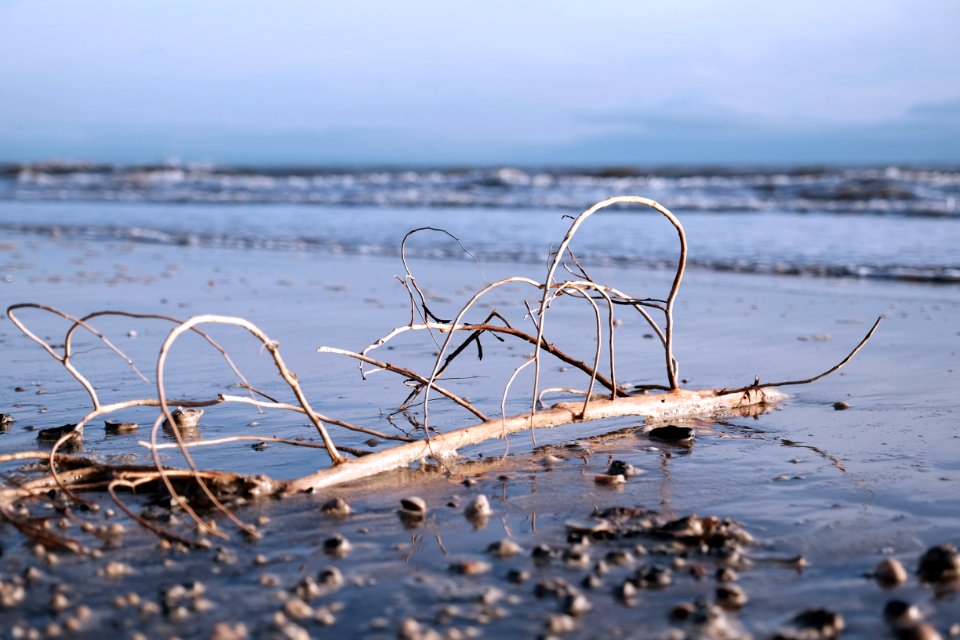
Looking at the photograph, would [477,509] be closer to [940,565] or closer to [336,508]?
[336,508]

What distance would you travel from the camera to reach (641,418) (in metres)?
3.90

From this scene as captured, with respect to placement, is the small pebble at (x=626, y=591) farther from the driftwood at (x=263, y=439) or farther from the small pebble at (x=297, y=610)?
the driftwood at (x=263, y=439)

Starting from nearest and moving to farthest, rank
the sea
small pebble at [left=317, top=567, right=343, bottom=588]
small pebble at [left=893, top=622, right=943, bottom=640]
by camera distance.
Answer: small pebble at [left=893, top=622, right=943, bottom=640] → small pebble at [left=317, top=567, right=343, bottom=588] → the sea

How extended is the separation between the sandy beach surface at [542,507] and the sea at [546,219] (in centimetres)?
417

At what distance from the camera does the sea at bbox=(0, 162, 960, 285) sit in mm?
10422

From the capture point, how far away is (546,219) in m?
16.0

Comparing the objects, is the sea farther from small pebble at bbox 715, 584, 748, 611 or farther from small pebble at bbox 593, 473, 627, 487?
small pebble at bbox 715, 584, 748, 611

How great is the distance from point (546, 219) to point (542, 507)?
1339 centimetres

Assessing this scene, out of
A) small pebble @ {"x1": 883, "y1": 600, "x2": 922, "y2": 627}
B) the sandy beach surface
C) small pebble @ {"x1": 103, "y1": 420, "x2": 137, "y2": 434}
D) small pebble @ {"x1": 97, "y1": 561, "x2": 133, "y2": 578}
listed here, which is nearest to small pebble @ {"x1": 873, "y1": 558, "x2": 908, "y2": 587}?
the sandy beach surface

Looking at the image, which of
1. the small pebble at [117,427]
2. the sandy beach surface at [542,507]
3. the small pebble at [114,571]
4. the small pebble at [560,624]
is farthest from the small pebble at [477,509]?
the small pebble at [117,427]

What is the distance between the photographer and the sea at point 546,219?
34.2ft

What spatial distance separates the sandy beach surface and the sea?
13.7 feet

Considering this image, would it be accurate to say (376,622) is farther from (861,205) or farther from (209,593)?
(861,205)

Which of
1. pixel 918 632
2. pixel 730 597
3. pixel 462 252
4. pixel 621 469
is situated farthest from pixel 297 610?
pixel 462 252
